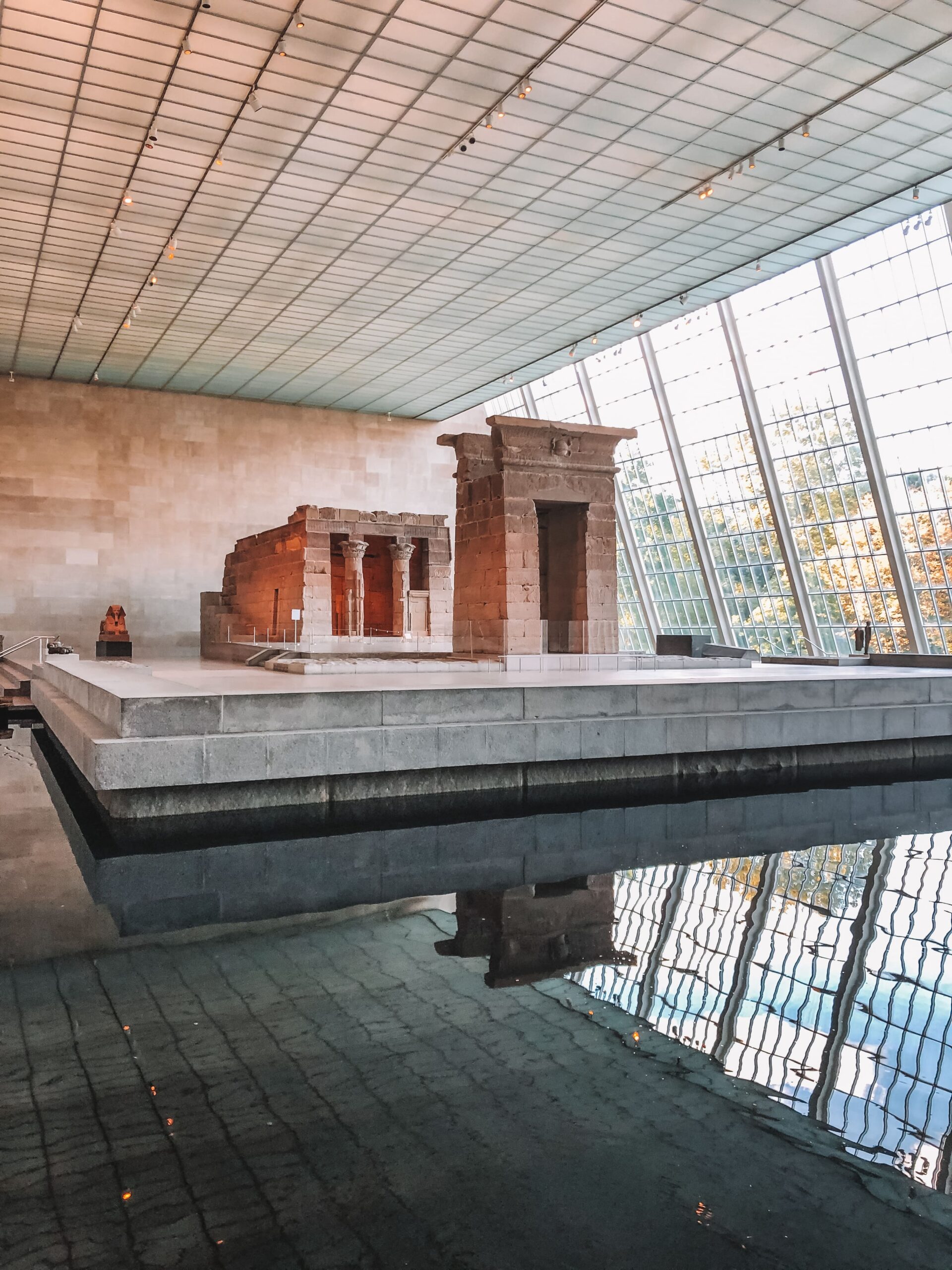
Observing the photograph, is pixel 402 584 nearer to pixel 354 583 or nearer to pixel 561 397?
pixel 354 583

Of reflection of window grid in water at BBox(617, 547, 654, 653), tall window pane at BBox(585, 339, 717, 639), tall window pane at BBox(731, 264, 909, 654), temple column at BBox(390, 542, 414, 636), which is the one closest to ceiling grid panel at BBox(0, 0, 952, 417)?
tall window pane at BBox(731, 264, 909, 654)

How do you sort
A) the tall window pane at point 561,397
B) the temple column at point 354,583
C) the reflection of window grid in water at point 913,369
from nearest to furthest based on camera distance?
the reflection of window grid in water at point 913,369 < the temple column at point 354,583 < the tall window pane at point 561,397

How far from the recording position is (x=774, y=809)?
878 centimetres

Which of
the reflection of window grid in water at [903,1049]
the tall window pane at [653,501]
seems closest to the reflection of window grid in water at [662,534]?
the tall window pane at [653,501]

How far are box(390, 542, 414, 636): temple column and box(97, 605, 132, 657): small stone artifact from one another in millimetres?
7536

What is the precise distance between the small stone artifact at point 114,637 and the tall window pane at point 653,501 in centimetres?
1494

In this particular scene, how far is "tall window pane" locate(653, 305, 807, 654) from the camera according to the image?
2600 cm

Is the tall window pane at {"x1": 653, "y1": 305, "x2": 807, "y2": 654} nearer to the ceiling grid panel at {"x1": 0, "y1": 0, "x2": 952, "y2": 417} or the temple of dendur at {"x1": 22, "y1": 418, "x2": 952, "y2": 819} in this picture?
the ceiling grid panel at {"x1": 0, "y1": 0, "x2": 952, "y2": 417}

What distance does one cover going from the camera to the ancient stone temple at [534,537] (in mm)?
16812

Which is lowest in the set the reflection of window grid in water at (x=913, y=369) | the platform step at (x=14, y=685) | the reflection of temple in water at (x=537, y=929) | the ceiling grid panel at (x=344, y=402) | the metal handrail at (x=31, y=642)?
the reflection of temple in water at (x=537, y=929)

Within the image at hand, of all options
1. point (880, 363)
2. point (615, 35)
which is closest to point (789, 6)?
point (615, 35)

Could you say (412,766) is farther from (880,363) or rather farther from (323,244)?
(880,363)

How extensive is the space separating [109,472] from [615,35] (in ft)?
73.8

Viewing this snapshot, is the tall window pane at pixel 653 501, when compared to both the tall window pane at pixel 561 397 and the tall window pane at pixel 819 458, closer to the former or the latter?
the tall window pane at pixel 561 397
